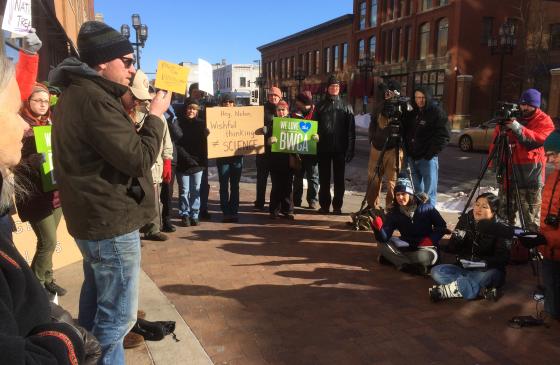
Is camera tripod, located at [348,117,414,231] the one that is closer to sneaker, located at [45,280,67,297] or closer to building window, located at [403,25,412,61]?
sneaker, located at [45,280,67,297]

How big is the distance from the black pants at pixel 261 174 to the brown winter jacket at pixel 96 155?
4813 millimetres

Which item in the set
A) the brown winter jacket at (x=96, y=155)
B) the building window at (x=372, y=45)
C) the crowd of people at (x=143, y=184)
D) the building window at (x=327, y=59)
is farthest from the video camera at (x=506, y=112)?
the building window at (x=327, y=59)

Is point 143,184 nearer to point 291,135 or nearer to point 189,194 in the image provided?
point 189,194

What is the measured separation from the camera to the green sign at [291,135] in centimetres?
660

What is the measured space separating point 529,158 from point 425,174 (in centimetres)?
124

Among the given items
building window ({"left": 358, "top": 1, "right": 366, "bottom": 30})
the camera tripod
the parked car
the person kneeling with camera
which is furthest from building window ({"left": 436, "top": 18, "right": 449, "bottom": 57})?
the person kneeling with camera

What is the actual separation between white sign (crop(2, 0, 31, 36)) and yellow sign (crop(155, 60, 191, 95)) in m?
0.95

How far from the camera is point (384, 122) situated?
6.29m

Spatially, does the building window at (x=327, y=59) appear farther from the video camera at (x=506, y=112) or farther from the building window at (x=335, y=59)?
the video camera at (x=506, y=112)

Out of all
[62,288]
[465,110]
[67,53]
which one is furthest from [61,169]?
[465,110]

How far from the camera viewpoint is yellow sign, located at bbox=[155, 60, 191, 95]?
141 inches

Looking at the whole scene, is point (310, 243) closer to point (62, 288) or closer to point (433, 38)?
point (62, 288)

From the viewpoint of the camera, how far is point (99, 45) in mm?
2160

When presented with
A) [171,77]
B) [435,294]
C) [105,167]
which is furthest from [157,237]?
[105,167]
